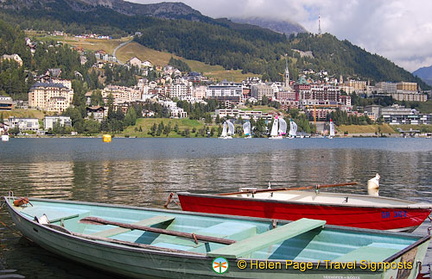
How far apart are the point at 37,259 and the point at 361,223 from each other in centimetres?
1271

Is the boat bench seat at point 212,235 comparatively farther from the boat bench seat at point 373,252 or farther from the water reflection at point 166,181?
the water reflection at point 166,181

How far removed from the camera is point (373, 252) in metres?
12.4

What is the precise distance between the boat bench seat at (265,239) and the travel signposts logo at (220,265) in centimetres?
14

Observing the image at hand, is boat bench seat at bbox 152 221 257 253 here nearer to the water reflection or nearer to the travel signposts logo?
the travel signposts logo

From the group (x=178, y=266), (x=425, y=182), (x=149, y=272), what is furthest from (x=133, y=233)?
(x=425, y=182)

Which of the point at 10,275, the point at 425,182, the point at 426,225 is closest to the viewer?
the point at 10,275

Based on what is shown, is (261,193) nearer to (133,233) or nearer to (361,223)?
(361,223)

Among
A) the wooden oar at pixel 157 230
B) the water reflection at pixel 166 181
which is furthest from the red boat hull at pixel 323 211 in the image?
the water reflection at pixel 166 181

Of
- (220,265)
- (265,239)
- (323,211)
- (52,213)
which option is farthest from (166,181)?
(220,265)

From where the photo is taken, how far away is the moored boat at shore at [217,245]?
1136 cm

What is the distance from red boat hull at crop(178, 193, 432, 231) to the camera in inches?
739

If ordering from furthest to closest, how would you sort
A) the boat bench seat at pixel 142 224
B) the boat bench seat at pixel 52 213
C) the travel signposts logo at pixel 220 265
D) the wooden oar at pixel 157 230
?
the boat bench seat at pixel 52 213
the boat bench seat at pixel 142 224
the wooden oar at pixel 157 230
the travel signposts logo at pixel 220 265

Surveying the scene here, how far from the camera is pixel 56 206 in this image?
20.9 metres

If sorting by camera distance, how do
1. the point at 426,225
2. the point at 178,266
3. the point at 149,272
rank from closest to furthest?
the point at 178,266, the point at 149,272, the point at 426,225
